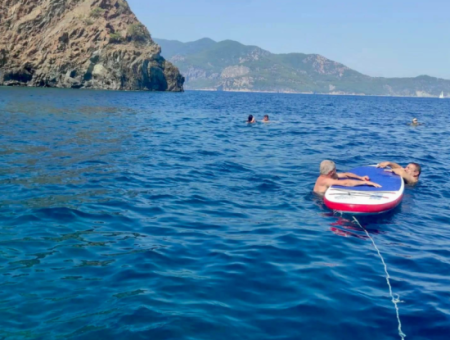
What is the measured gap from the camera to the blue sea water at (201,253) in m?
5.64

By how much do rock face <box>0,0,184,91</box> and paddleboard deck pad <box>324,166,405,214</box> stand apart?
85553 mm

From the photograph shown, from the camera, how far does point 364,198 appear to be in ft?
36.9

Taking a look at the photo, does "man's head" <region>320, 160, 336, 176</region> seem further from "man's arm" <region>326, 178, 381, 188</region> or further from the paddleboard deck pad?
the paddleboard deck pad

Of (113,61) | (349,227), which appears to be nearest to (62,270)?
(349,227)

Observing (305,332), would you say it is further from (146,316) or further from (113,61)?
(113,61)

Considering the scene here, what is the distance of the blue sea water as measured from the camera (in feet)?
18.5

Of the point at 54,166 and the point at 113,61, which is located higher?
the point at 113,61

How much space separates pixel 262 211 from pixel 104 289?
540 cm

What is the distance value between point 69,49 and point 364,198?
93.3 m

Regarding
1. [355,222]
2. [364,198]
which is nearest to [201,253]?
[355,222]

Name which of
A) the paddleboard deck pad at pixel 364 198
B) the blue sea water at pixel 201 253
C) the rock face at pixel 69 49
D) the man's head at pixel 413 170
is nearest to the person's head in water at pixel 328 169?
the paddleboard deck pad at pixel 364 198

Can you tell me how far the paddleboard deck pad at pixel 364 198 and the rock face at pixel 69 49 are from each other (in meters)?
85.6

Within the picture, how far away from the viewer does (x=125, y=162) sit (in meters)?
15.9

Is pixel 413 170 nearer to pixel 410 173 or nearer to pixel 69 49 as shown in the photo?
pixel 410 173
